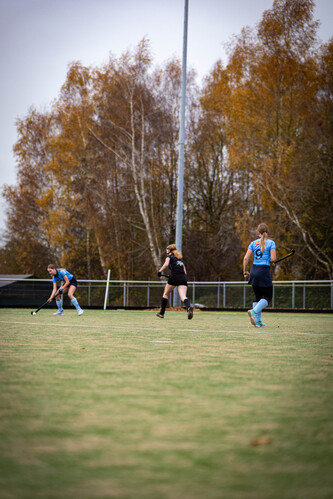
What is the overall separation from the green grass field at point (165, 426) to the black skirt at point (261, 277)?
5.12m

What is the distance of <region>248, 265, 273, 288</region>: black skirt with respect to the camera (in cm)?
1159

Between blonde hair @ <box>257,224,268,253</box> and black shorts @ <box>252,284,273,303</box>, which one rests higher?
blonde hair @ <box>257,224,268,253</box>

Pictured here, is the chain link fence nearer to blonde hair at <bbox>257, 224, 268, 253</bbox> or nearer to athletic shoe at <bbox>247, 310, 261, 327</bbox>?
athletic shoe at <bbox>247, 310, 261, 327</bbox>

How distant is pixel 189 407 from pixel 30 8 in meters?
37.7

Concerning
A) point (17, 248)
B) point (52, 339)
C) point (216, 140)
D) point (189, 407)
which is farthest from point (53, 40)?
point (189, 407)

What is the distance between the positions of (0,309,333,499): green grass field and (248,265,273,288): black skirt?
512cm

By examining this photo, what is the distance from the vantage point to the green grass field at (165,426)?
→ 2350 mm

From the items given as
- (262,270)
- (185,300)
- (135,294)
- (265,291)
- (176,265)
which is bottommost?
(135,294)

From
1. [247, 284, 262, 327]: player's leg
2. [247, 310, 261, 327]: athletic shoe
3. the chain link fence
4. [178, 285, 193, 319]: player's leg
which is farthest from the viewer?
the chain link fence

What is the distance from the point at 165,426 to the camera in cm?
328

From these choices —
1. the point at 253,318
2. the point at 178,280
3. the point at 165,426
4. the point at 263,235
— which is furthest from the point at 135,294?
the point at 165,426

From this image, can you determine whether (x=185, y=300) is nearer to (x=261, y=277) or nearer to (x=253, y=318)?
(x=253, y=318)

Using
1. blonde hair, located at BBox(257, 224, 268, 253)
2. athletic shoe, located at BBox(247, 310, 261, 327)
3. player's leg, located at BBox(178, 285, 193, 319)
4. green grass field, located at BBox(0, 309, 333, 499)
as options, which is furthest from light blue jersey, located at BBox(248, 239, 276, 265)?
green grass field, located at BBox(0, 309, 333, 499)

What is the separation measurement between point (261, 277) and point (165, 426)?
8518 millimetres
